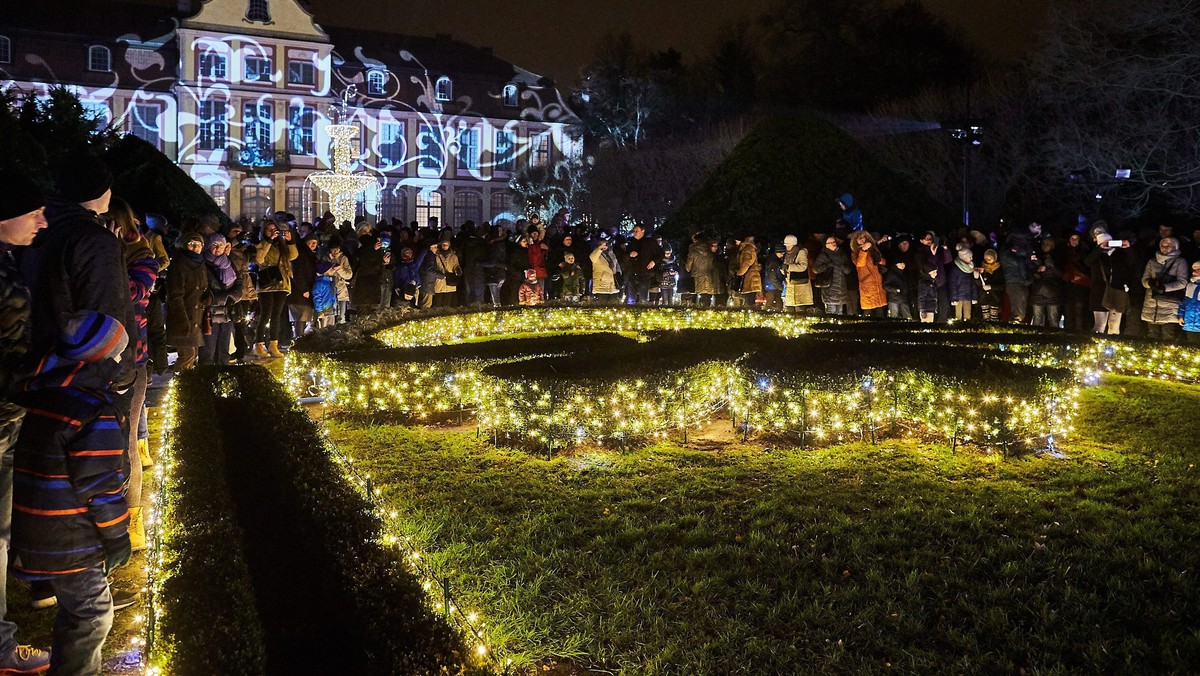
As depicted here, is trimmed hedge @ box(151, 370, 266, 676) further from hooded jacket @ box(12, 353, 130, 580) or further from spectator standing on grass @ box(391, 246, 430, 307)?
spectator standing on grass @ box(391, 246, 430, 307)

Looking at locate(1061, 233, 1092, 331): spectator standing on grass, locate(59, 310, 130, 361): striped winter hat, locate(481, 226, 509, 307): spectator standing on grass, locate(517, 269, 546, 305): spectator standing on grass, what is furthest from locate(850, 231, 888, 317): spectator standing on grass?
locate(59, 310, 130, 361): striped winter hat

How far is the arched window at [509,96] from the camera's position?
58.2 metres

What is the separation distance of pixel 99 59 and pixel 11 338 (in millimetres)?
53043

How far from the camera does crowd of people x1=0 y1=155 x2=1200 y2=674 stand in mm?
3205

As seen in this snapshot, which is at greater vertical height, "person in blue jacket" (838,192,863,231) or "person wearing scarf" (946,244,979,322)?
"person in blue jacket" (838,192,863,231)

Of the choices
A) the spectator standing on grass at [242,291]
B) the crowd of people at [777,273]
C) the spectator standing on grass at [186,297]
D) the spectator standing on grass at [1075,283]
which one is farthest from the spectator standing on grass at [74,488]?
the spectator standing on grass at [1075,283]

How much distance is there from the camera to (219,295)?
33.1 ft

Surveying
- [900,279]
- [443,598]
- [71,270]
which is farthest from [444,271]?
[443,598]

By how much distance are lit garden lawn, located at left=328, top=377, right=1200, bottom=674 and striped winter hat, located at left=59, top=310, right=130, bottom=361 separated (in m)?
2.07

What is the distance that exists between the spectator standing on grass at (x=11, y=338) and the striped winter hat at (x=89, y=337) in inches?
6.3

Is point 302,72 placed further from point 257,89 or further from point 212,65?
point 212,65

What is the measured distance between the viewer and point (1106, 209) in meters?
27.5

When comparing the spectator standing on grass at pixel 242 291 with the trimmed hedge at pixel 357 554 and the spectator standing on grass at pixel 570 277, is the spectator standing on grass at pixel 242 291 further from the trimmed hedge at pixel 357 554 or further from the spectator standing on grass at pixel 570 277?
the spectator standing on grass at pixel 570 277

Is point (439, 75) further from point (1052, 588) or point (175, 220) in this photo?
point (1052, 588)
